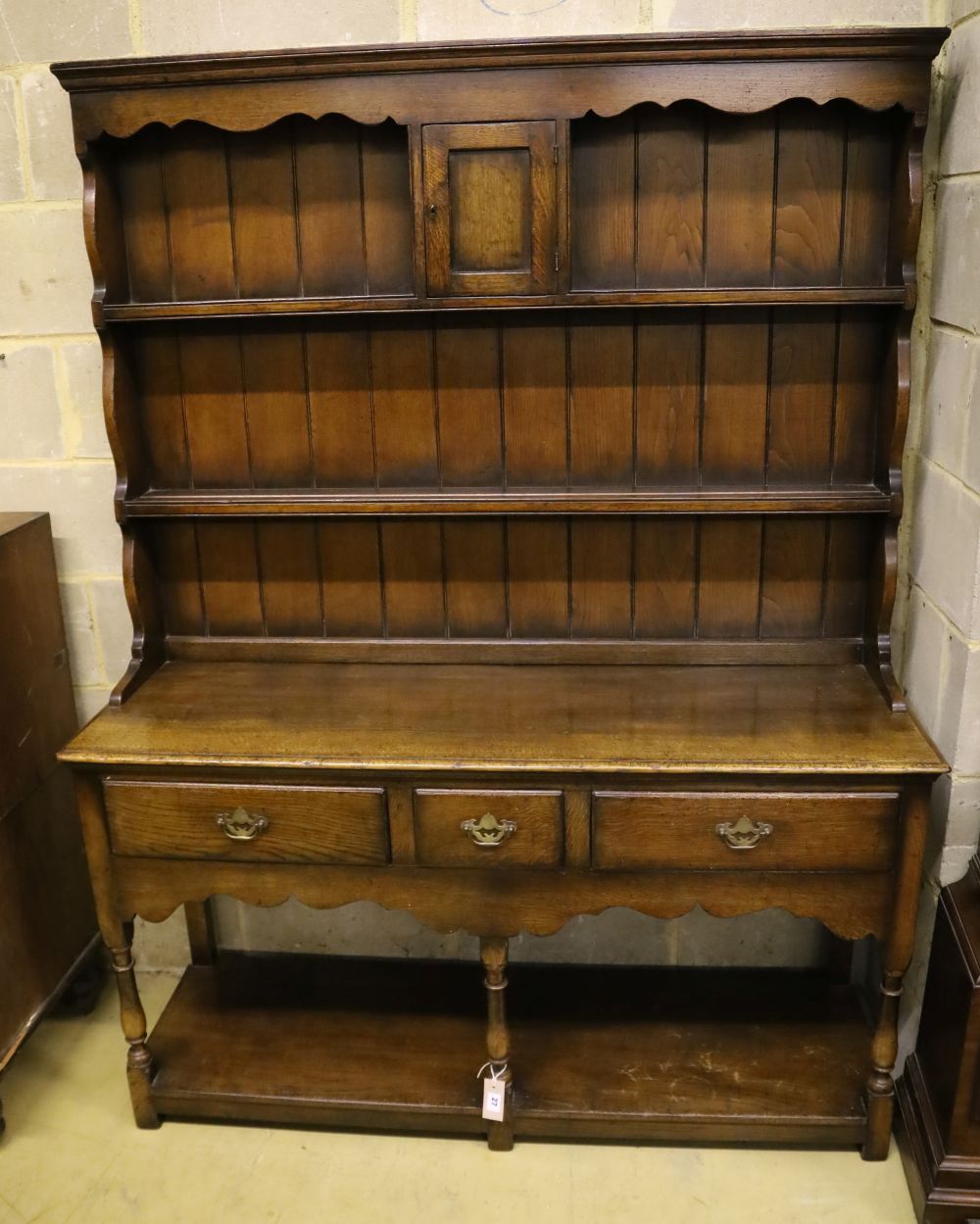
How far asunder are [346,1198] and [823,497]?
5.00 ft

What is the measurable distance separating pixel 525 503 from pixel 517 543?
180mm

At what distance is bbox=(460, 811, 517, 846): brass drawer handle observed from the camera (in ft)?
6.30

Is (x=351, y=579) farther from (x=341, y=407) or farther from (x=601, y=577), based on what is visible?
(x=601, y=577)

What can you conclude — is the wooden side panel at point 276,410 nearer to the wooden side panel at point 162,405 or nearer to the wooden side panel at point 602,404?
the wooden side panel at point 162,405

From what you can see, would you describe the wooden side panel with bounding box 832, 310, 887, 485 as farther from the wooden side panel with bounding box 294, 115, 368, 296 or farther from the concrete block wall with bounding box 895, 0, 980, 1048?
the wooden side panel with bounding box 294, 115, 368, 296

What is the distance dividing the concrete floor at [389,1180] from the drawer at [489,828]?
2.05 ft

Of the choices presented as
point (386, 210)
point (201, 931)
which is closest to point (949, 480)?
point (386, 210)

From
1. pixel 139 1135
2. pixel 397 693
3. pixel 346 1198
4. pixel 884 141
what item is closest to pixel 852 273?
pixel 884 141

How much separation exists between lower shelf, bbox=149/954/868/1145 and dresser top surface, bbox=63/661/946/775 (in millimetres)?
721

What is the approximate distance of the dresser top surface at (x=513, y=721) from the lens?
73.9 inches

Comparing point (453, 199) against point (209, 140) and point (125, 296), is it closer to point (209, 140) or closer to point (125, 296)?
point (209, 140)

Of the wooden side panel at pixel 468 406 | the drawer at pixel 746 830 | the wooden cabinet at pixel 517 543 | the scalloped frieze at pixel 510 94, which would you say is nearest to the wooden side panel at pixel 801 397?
the wooden cabinet at pixel 517 543

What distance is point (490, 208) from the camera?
1.94 m

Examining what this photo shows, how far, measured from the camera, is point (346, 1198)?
206 centimetres
